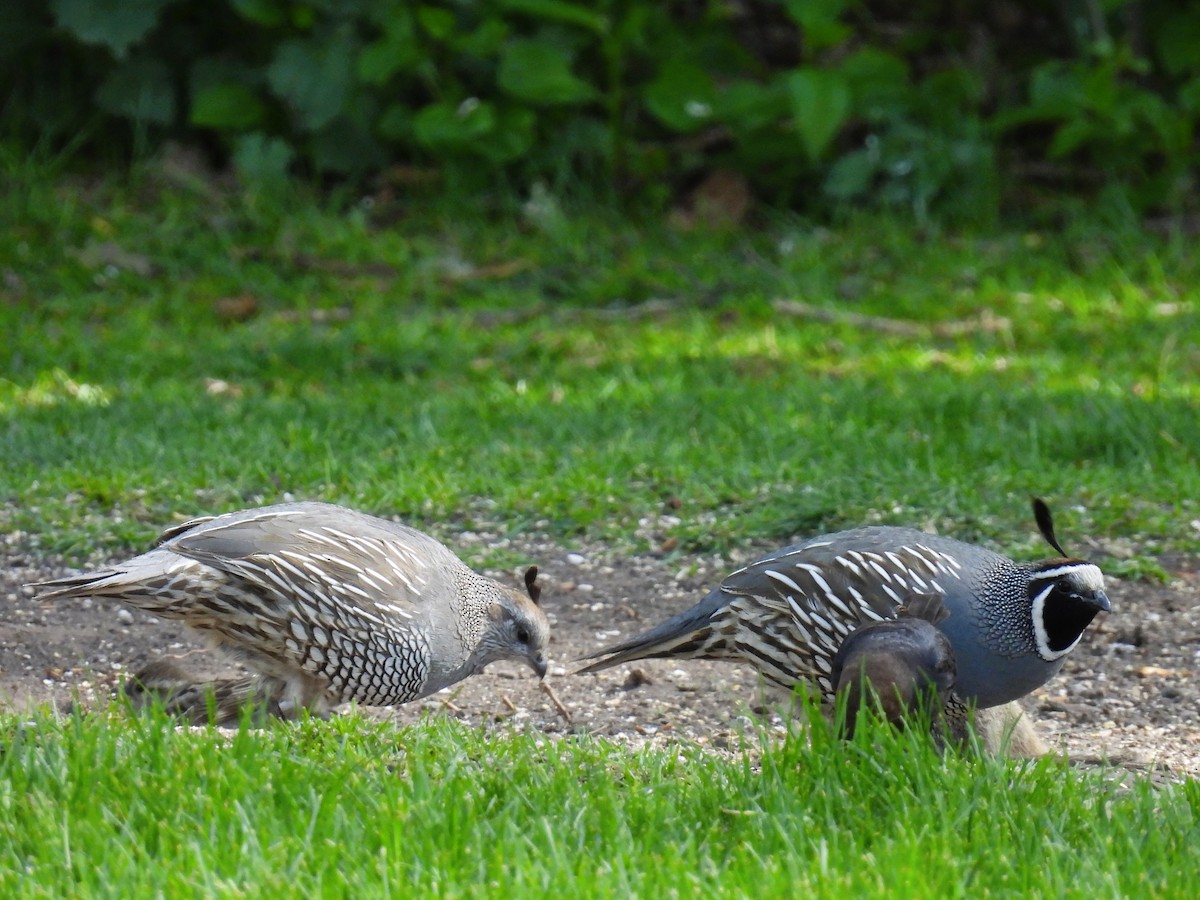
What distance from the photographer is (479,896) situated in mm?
2787

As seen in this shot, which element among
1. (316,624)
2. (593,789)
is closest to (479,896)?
(593,789)

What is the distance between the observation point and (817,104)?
923 cm

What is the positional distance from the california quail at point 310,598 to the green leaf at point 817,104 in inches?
215

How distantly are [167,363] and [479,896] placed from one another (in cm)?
538

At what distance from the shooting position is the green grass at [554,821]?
288cm

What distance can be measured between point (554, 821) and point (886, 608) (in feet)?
3.98

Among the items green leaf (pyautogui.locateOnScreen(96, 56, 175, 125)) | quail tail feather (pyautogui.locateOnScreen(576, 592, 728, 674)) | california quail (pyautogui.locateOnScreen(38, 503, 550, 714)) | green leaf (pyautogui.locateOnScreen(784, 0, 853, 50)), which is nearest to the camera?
california quail (pyautogui.locateOnScreen(38, 503, 550, 714))

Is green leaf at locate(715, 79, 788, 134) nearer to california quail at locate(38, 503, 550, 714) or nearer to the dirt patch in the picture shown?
the dirt patch

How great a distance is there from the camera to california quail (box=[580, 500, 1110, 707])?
3.93m

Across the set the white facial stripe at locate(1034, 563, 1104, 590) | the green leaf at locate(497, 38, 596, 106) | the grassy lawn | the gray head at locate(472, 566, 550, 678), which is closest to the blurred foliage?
the green leaf at locate(497, 38, 596, 106)

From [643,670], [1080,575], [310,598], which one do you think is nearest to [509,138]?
[643,670]

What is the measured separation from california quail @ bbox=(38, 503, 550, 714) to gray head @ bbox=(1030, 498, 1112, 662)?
4.84 feet

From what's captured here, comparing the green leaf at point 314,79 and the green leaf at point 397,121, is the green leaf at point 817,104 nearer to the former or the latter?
the green leaf at point 397,121

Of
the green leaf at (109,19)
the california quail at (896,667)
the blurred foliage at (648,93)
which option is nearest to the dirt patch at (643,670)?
the california quail at (896,667)
